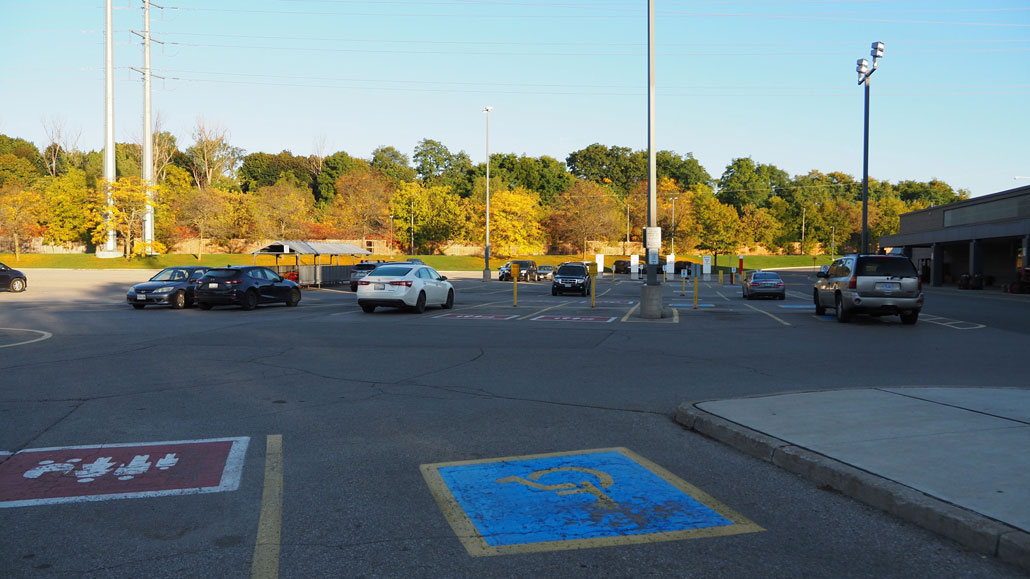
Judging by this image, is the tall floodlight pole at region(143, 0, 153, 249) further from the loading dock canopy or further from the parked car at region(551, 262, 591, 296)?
the parked car at region(551, 262, 591, 296)

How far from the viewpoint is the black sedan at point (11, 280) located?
33.6m

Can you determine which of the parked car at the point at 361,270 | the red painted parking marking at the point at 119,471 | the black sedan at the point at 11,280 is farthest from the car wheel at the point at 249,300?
the red painted parking marking at the point at 119,471

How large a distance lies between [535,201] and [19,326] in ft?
267

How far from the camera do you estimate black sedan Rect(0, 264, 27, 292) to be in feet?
110

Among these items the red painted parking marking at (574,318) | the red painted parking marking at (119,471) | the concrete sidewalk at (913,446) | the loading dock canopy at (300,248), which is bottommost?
the red painted parking marking at (119,471)

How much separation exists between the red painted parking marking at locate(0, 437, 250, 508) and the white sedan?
15120 millimetres

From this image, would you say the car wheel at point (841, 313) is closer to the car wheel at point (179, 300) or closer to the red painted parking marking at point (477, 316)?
the red painted parking marking at point (477, 316)

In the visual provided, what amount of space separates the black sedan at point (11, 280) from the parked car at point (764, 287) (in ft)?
109

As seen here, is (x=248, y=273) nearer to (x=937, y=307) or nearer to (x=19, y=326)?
(x=19, y=326)

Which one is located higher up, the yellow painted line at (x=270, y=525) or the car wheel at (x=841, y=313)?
the car wheel at (x=841, y=313)

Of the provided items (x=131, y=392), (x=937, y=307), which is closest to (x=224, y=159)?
(x=937, y=307)

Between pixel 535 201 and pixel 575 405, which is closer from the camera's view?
pixel 575 405

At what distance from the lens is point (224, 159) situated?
105812mm

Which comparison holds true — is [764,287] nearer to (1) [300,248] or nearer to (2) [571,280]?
(2) [571,280]
